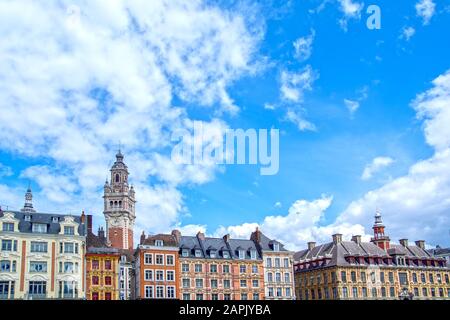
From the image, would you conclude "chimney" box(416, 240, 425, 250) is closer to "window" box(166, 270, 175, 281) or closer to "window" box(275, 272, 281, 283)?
"window" box(275, 272, 281, 283)

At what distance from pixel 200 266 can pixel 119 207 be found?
79624mm

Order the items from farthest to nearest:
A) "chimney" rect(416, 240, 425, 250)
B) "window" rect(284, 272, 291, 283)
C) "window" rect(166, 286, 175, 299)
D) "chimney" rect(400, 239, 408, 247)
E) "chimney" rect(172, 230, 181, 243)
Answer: "chimney" rect(416, 240, 425, 250) < "chimney" rect(400, 239, 408, 247) < "window" rect(284, 272, 291, 283) < "chimney" rect(172, 230, 181, 243) < "window" rect(166, 286, 175, 299)

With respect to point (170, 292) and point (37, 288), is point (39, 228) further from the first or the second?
point (170, 292)

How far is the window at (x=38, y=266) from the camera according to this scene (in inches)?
2771

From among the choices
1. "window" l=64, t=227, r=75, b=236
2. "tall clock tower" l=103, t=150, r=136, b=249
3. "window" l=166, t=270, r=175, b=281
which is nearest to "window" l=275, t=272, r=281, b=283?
"window" l=166, t=270, r=175, b=281

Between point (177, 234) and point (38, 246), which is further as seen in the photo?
point (177, 234)

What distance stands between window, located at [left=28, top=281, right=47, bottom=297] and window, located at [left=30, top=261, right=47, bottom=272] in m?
1.57

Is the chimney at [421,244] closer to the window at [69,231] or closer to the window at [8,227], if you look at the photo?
the window at [69,231]

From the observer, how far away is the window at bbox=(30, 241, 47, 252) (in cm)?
7131

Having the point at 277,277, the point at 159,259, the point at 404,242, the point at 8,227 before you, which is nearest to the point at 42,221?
the point at 8,227

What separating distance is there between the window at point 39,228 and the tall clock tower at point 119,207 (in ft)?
Result: 248

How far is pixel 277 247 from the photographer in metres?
88.0

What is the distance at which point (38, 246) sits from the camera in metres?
71.6
